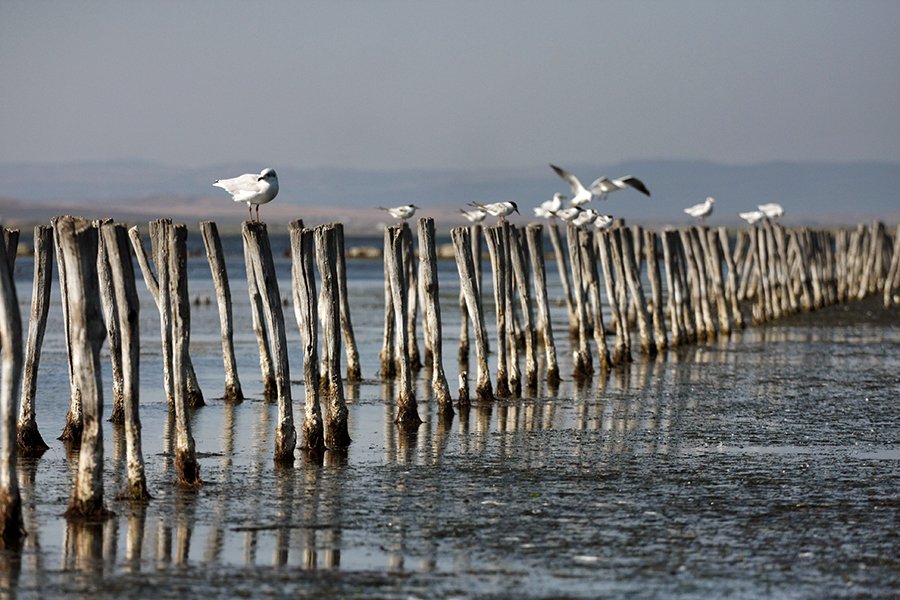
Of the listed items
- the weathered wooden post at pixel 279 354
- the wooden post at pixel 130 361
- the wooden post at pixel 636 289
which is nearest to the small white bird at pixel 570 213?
the wooden post at pixel 636 289

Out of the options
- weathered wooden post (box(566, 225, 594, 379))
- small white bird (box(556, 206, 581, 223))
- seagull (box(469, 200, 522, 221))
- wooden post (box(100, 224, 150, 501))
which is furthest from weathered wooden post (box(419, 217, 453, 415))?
small white bird (box(556, 206, 581, 223))

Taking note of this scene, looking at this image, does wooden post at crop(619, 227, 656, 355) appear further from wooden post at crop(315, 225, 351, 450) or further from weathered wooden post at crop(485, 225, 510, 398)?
wooden post at crop(315, 225, 351, 450)

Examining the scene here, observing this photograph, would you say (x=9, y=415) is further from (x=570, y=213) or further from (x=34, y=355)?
(x=570, y=213)

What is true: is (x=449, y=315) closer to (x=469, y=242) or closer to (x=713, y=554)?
(x=469, y=242)

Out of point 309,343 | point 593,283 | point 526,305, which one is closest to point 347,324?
point 526,305

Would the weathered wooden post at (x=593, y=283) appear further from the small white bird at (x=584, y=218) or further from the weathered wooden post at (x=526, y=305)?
the weathered wooden post at (x=526, y=305)

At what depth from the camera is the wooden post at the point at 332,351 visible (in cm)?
1352

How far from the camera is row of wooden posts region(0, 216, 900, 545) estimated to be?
32.2 feet

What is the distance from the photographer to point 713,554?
9070 mm

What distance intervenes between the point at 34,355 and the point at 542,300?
314 inches

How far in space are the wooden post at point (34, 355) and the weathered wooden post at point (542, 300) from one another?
24.3ft

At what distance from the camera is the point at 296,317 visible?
15.8 meters

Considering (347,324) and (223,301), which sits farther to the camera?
(347,324)

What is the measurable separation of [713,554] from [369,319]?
918 inches
